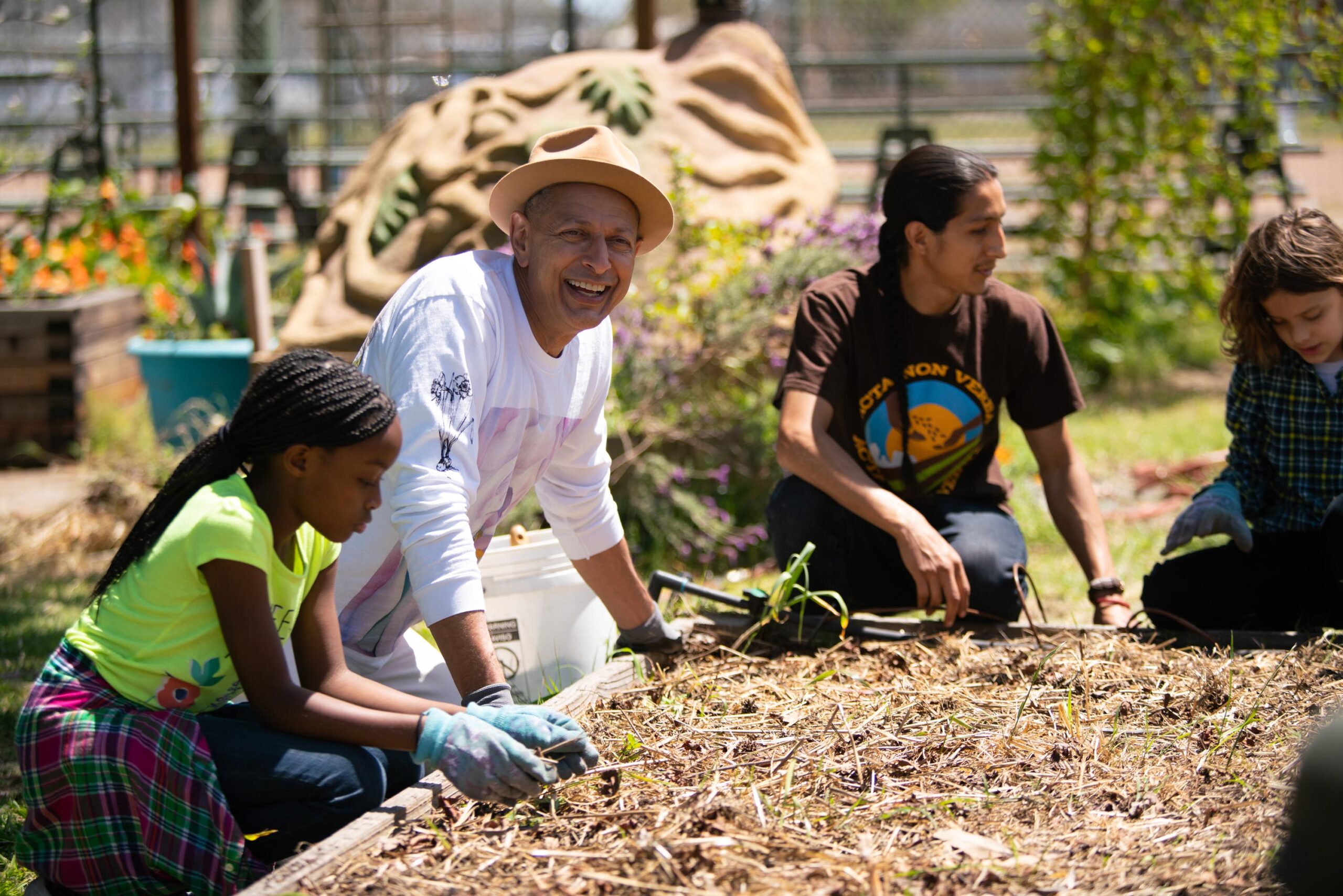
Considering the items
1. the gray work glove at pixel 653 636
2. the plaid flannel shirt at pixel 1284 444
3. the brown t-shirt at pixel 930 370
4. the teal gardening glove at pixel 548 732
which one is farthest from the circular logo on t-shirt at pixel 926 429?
the teal gardening glove at pixel 548 732

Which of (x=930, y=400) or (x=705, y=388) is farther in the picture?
(x=705, y=388)

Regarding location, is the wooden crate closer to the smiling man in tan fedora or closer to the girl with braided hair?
the smiling man in tan fedora

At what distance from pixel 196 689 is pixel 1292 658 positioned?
2366 mm

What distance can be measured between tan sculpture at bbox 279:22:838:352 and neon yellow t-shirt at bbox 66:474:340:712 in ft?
10.6

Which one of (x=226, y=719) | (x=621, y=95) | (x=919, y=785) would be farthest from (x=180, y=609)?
(x=621, y=95)

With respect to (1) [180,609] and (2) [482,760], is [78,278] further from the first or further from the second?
(2) [482,760]

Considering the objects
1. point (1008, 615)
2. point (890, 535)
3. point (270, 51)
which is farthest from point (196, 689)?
point (270, 51)

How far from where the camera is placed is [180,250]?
7.95 metres

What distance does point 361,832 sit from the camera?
2.10 metres

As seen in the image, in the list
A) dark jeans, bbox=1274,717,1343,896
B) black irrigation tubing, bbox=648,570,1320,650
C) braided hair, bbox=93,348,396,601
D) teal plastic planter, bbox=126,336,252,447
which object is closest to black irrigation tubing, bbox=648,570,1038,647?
black irrigation tubing, bbox=648,570,1320,650

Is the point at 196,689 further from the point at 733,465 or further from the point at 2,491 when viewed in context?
the point at 2,491

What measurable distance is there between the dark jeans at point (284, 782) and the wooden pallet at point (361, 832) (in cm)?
9

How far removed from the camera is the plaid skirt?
2121mm

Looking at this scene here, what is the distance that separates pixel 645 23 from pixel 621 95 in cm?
138
